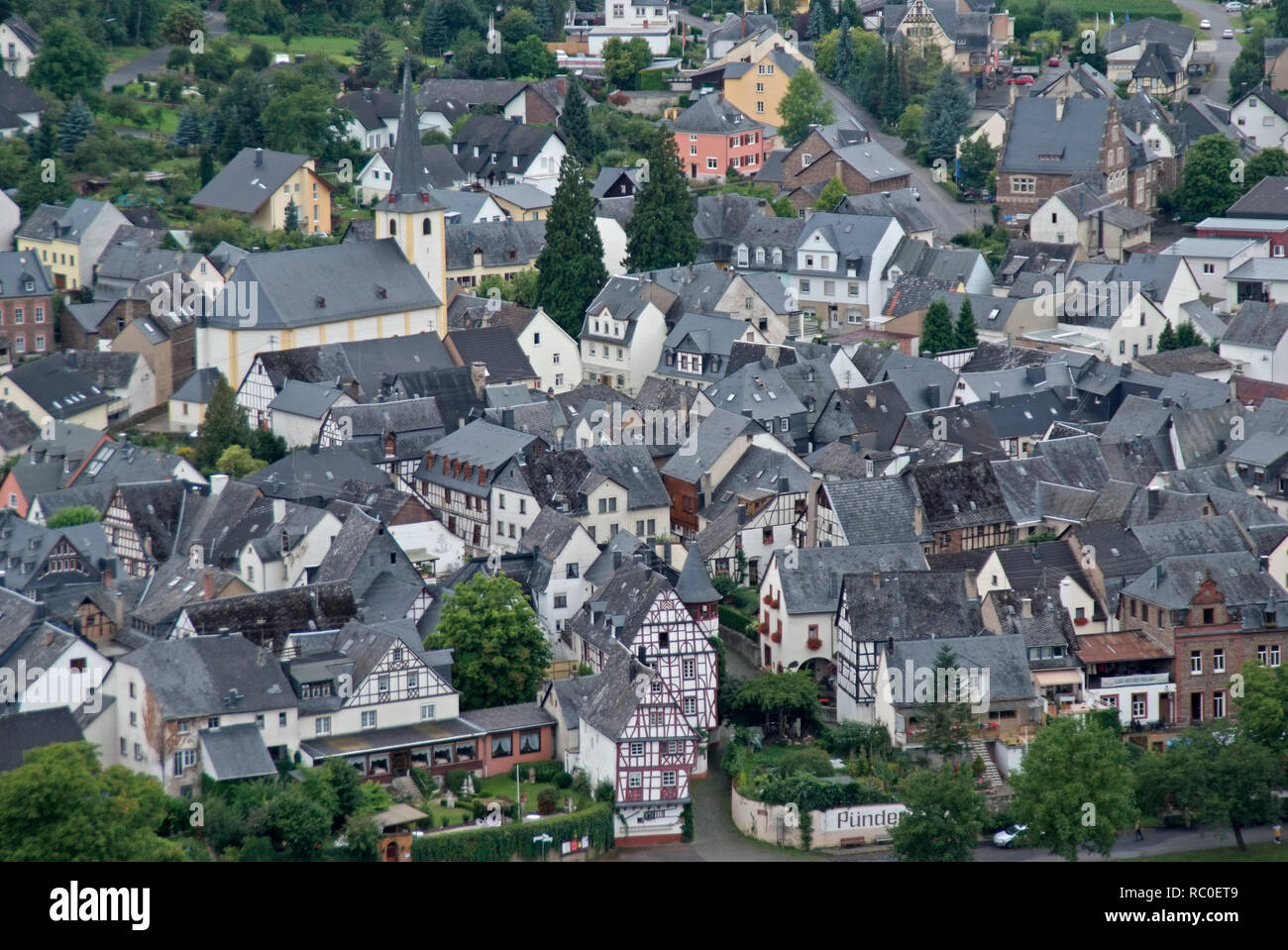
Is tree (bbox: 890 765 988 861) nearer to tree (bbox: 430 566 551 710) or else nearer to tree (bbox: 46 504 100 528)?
tree (bbox: 430 566 551 710)

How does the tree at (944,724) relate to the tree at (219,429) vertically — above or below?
above

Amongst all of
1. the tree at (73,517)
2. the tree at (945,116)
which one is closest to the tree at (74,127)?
the tree at (945,116)

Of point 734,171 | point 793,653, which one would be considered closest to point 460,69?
point 734,171

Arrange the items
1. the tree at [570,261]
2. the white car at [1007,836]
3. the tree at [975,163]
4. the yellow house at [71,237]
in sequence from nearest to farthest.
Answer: the white car at [1007,836], the tree at [570,261], the yellow house at [71,237], the tree at [975,163]

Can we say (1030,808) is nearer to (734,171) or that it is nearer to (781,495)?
(781,495)

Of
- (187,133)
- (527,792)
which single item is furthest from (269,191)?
(527,792)

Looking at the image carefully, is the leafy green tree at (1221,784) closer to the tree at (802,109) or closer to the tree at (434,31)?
the tree at (802,109)

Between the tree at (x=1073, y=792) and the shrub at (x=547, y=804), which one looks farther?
the shrub at (x=547, y=804)
